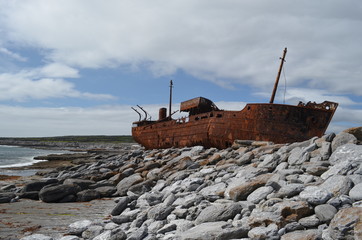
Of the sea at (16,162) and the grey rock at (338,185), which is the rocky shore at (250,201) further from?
the sea at (16,162)

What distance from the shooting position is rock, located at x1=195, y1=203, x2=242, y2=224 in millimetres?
4947

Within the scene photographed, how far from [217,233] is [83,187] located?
23.9ft

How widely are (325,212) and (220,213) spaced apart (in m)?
1.58

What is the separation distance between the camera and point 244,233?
432 cm

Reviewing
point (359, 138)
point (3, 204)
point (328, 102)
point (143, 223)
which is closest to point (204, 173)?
point (143, 223)

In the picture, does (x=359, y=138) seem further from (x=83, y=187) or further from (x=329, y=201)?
(x=83, y=187)

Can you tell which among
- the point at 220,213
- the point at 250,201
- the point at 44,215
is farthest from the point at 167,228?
the point at 44,215

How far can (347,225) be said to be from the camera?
375 cm

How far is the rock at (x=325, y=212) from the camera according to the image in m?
4.15

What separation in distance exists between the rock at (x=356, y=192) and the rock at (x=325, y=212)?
481 mm

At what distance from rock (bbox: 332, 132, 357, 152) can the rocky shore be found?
0.02 metres

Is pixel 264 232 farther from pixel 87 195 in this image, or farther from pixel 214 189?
pixel 87 195

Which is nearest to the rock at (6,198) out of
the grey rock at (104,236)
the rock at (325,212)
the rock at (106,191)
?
the rock at (106,191)

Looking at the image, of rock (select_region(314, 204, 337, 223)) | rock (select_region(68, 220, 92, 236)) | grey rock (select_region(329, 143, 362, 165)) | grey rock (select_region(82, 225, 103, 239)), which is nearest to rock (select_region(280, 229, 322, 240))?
rock (select_region(314, 204, 337, 223))
